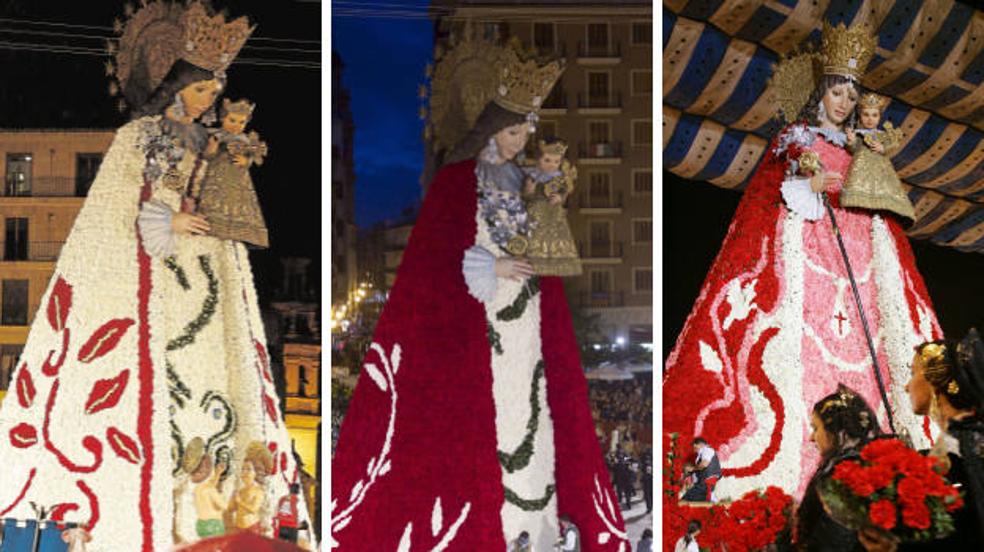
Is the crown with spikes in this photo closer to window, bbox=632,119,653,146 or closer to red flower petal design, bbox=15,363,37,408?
red flower petal design, bbox=15,363,37,408

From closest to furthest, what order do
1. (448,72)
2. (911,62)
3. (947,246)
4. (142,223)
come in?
(142,223) < (448,72) < (911,62) < (947,246)

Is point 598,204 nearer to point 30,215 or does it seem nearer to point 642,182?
point 642,182

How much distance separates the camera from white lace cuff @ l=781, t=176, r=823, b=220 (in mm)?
4348

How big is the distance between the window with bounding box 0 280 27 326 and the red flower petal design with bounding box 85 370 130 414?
11.7 inches

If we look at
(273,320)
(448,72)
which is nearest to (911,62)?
(448,72)

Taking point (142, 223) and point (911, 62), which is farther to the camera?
point (911, 62)

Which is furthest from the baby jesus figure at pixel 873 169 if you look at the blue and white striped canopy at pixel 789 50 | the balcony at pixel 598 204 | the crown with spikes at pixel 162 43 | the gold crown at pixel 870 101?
the crown with spikes at pixel 162 43

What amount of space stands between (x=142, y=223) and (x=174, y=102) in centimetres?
40

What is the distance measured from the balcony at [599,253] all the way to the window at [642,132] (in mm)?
368

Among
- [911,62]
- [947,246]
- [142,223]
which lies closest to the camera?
[142,223]

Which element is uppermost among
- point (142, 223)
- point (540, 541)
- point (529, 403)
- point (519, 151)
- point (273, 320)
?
point (519, 151)

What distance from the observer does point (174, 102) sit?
395 cm

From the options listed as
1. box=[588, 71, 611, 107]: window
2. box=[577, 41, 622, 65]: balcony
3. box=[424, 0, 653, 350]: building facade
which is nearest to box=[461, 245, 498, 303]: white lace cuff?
box=[424, 0, 653, 350]: building facade

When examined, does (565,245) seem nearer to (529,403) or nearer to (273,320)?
(529,403)
